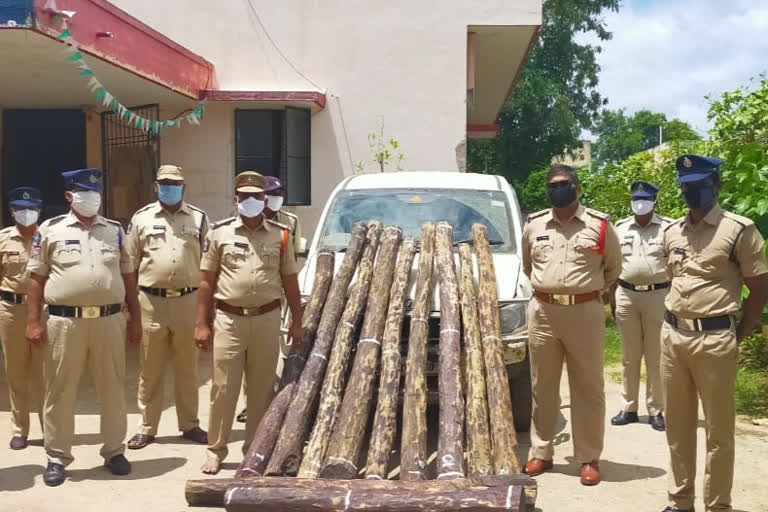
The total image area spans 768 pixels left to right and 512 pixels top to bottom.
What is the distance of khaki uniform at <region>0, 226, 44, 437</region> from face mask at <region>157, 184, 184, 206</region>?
44.5 inches

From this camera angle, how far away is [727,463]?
4.48 m

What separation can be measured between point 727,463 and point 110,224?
13.5ft

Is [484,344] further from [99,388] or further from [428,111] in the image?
[428,111]

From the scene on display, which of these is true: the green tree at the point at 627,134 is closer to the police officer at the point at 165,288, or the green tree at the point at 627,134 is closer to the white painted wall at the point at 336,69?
the white painted wall at the point at 336,69

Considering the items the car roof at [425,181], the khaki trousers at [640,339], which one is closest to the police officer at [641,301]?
the khaki trousers at [640,339]

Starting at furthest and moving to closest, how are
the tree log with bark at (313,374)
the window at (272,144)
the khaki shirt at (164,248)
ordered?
the window at (272,144)
the khaki shirt at (164,248)
the tree log with bark at (313,374)

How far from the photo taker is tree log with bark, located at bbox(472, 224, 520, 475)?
4.73 metres

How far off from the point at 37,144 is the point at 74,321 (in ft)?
23.0

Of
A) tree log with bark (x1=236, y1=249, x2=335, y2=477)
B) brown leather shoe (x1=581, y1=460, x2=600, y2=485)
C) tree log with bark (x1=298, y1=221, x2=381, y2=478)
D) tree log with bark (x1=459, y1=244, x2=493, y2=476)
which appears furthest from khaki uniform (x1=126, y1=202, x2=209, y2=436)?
brown leather shoe (x1=581, y1=460, x2=600, y2=485)

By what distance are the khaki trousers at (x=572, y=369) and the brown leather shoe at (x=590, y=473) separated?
0.12 feet

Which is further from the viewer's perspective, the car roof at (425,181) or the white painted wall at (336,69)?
the white painted wall at (336,69)

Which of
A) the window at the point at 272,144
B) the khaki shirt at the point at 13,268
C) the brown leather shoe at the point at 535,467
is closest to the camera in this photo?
the brown leather shoe at the point at 535,467

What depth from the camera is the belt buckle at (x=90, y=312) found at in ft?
17.7

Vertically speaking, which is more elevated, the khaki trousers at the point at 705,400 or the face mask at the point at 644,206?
the face mask at the point at 644,206
